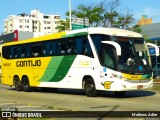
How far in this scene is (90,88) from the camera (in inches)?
763

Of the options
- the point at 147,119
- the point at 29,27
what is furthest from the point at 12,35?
the point at 29,27

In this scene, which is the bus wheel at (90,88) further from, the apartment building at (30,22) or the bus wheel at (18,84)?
the apartment building at (30,22)

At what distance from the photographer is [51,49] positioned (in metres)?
22.2

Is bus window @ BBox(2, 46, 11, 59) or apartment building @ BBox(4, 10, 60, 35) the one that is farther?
apartment building @ BBox(4, 10, 60, 35)

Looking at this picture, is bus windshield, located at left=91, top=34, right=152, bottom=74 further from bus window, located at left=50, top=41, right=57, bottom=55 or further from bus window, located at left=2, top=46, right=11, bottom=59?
bus window, located at left=2, top=46, right=11, bottom=59

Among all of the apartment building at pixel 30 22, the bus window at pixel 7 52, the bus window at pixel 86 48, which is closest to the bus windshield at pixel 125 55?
the bus window at pixel 86 48

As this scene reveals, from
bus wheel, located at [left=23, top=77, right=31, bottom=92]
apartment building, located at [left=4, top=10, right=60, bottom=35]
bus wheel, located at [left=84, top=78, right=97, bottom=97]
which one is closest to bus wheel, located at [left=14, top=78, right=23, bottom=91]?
bus wheel, located at [left=23, top=77, right=31, bottom=92]

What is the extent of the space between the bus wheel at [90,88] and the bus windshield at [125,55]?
1.30m

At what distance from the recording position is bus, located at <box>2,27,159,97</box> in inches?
714

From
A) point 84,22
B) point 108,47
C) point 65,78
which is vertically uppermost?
point 84,22

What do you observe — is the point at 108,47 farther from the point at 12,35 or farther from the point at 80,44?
the point at 12,35

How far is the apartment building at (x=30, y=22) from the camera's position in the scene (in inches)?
6166

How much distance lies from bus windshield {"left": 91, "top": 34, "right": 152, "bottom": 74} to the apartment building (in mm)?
135860

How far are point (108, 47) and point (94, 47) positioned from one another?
762 millimetres
